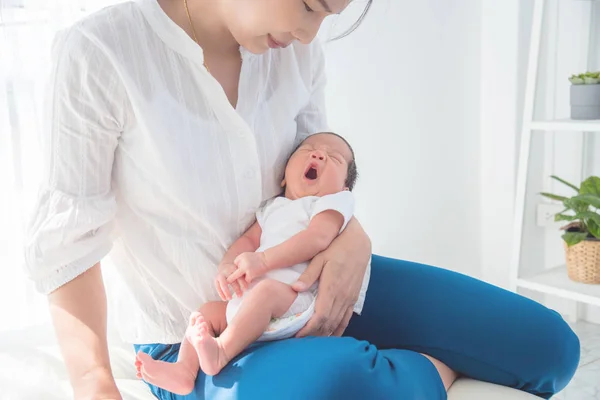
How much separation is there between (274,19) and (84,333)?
A: 52 cm

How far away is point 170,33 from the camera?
42.1 inches

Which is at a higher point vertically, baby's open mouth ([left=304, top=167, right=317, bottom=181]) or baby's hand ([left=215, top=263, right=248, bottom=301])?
baby's open mouth ([left=304, top=167, right=317, bottom=181])

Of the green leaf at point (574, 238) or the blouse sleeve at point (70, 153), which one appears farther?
the green leaf at point (574, 238)

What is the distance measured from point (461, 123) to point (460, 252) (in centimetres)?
46

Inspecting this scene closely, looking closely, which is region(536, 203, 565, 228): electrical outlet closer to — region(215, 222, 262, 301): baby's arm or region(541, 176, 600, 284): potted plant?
region(541, 176, 600, 284): potted plant

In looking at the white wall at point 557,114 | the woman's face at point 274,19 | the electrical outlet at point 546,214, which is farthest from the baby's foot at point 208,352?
the electrical outlet at point 546,214

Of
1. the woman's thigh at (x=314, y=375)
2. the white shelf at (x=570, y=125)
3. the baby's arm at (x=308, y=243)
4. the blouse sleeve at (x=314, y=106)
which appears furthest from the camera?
the white shelf at (x=570, y=125)

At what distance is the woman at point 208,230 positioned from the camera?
992 mm

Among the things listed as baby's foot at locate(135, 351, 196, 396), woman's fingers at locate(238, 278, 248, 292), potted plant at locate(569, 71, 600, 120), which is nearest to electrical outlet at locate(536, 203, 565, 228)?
potted plant at locate(569, 71, 600, 120)

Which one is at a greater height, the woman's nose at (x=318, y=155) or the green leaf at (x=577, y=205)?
the woman's nose at (x=318, y=155)

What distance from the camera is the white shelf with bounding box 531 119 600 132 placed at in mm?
2031

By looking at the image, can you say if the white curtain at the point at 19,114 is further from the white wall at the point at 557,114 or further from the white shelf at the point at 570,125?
the white wall at the point at 557,114

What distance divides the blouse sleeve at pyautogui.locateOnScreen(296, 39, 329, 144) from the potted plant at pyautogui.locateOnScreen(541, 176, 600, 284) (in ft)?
3.53

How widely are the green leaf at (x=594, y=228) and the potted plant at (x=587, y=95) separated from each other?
314 millimetres
